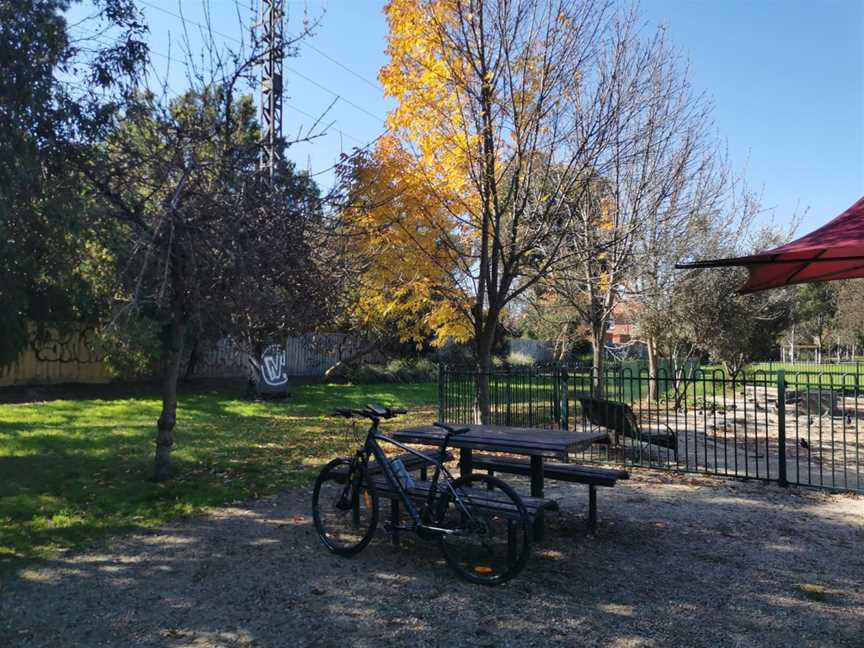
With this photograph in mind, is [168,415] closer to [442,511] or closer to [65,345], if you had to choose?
[442,511]

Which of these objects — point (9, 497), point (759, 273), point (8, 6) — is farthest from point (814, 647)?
point (8, 6)

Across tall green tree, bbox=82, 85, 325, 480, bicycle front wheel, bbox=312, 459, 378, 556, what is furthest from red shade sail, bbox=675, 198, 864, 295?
tall green tree, bbox=82, 85, 325, 480

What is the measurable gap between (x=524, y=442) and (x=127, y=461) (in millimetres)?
5552

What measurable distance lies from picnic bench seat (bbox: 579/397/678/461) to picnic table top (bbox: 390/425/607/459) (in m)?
2.77

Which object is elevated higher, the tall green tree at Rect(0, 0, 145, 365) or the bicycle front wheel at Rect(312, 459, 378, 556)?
the tall green tree at Rect(0, 0, 145, 365)

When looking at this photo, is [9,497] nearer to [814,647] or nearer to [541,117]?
[814,647]

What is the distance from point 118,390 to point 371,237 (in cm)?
1165

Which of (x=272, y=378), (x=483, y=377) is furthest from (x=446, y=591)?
(x=272, y=378)

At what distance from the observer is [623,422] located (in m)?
8.44

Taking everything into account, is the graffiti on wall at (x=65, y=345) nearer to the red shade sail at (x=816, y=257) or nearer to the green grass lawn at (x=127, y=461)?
the green grass lawn at (x=127, y=461)

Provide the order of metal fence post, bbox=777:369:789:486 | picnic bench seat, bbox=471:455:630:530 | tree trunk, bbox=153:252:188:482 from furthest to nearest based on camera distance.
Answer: metal fence post, bbox=777:369:789:486
tree trunk, bbox=153:252:188:482
picnic bench seat, bbox=471:455:630:530

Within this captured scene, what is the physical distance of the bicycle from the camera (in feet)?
13.6

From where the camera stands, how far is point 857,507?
635 centimetres

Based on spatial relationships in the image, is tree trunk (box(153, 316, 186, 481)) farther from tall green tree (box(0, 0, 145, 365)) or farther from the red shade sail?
the red shade sail
